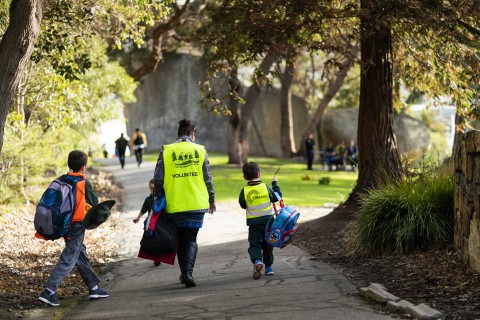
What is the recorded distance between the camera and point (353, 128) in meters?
47.3

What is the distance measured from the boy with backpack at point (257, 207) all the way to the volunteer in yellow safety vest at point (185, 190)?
661 millimetres

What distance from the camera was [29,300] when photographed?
884 cm

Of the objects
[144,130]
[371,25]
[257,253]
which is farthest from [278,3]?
[144,130]

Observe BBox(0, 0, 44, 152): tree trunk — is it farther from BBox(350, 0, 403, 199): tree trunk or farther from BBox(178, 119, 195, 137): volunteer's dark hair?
BBox(350, 0, 403, 199): tree trunk

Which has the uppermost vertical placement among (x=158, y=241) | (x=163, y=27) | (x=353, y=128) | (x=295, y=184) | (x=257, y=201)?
(x=163, y=27)

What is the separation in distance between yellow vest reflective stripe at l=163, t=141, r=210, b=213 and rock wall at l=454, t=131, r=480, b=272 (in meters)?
2.92

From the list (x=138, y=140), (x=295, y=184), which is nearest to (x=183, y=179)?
(x=295, y=184)

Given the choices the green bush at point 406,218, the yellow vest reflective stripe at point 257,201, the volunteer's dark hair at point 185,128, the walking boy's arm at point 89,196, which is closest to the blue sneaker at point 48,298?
the walking boy's arm at point 89,196

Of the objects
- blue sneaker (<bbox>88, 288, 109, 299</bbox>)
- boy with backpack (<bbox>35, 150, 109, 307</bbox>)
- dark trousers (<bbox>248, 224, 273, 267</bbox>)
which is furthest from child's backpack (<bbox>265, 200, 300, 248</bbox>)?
boy with backpack (<bbox>35, 150, 109, 307</bbox>)

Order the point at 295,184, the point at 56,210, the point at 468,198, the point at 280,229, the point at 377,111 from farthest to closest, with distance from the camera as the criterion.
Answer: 1. the point at 295,184
2. the point at 377,111
3. the point at 280,229
4. the point at 468,198
5. the point at 56,210

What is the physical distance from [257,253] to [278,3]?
210 inches

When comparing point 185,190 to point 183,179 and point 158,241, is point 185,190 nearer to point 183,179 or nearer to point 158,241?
point 183,179

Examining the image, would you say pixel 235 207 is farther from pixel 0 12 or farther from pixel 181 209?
pixel 181 209

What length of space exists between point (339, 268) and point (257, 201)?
140 cm
